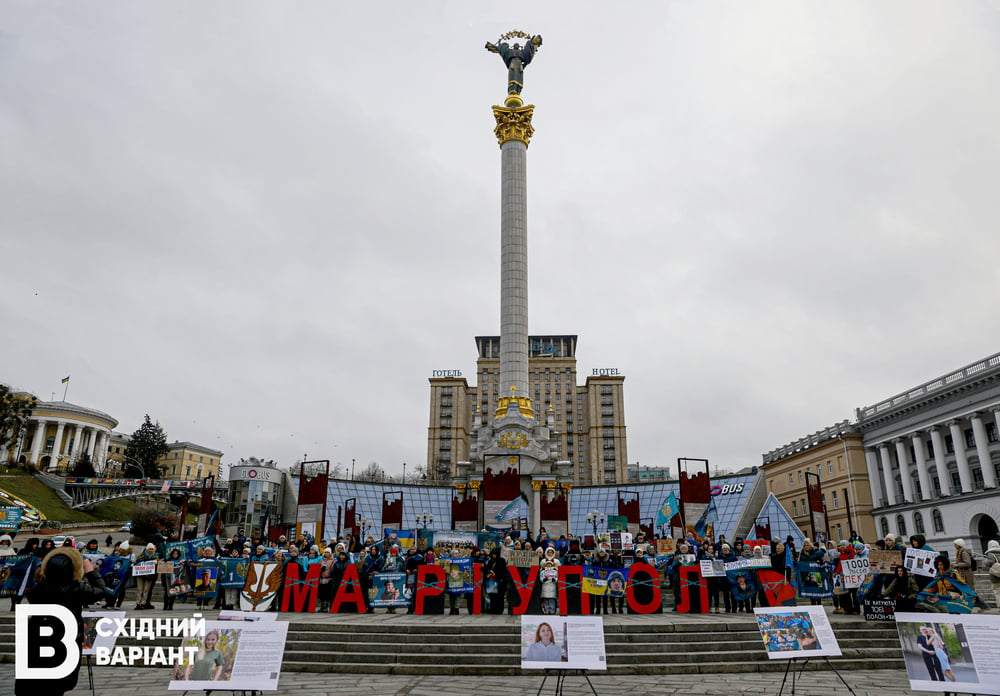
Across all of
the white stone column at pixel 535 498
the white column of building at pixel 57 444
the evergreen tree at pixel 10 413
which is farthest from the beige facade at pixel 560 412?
the white stone column at pixel 535 498

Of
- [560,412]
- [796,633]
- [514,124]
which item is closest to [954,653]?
[796,633]

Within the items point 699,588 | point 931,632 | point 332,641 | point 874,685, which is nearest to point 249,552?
point 332,641

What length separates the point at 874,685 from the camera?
10844 mm

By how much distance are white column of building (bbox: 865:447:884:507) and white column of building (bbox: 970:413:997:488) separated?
1193cm

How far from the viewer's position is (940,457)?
54.7m

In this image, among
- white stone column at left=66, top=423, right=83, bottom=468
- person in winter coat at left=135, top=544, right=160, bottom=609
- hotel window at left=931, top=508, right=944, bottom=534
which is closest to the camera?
person in winter coat at left=135, top=544, right=160, bottom=609

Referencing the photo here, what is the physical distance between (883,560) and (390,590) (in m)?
11.6

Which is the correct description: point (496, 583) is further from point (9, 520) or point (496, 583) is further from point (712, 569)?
point (9, 520)

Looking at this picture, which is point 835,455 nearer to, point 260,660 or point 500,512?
point 500,512

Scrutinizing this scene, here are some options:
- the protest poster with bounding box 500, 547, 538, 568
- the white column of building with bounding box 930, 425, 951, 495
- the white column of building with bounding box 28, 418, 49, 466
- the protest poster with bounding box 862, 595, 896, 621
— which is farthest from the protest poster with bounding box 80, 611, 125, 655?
the white column of building with bounding box 28, 418, 49, 466

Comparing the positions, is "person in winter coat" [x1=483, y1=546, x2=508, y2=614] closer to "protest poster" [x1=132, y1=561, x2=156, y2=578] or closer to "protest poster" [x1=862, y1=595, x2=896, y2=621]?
"protest poster" [x1=862, y1=595, x2=896, y2=621]

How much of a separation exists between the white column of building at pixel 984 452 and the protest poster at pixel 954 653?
52.2m

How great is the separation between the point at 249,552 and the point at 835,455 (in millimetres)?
61450

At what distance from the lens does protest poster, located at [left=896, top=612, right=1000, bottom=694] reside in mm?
7359
